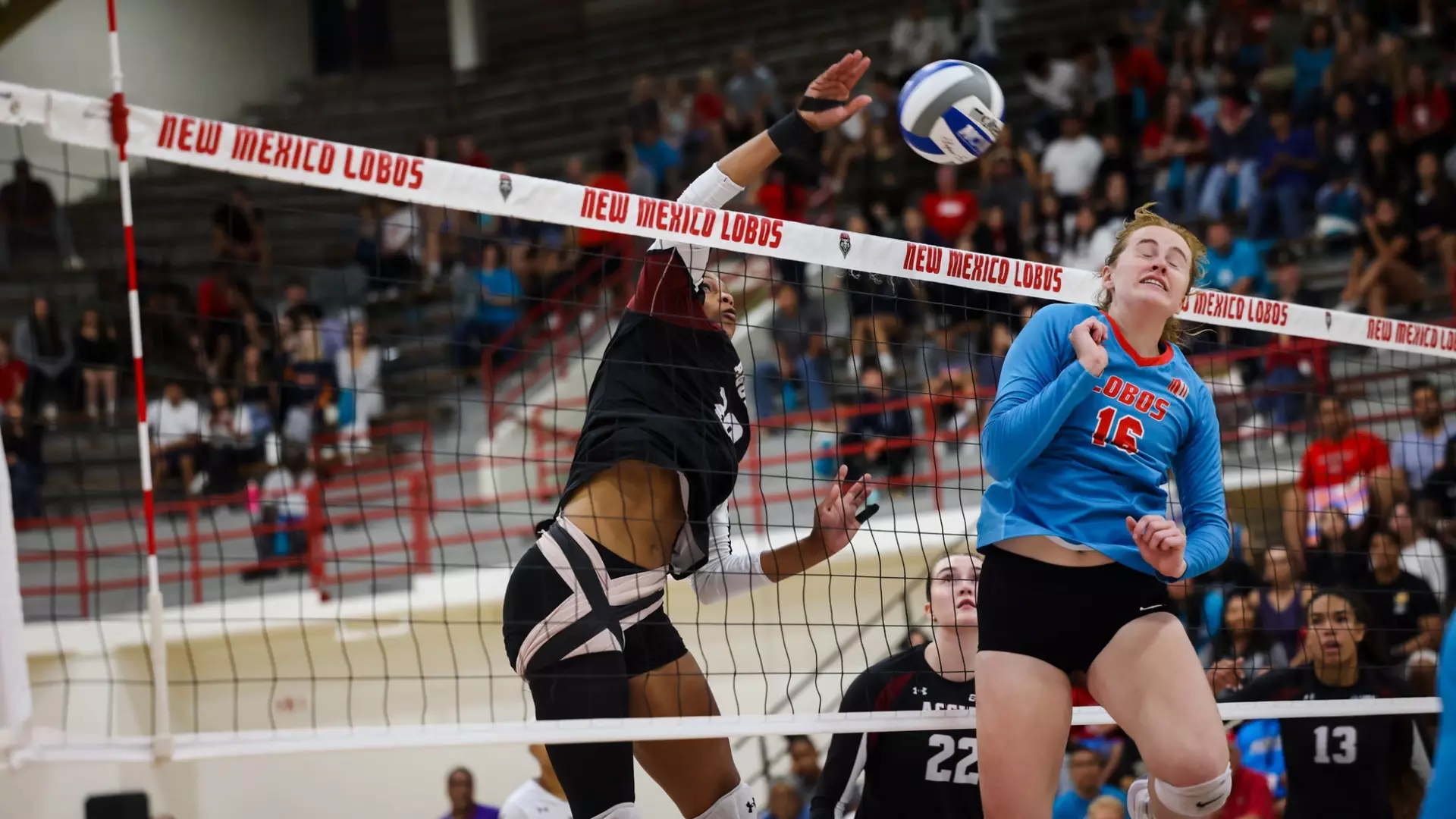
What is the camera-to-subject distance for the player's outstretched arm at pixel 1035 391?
3723mm

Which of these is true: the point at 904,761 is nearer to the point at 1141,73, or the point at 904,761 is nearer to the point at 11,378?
the point at 11,378

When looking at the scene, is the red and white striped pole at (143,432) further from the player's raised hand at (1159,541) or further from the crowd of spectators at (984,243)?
the crowd of spectators at (984,243)

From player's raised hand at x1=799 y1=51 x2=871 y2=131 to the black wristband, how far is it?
2 cm

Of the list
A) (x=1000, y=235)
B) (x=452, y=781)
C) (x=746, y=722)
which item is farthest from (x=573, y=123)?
(x=746, y=722)

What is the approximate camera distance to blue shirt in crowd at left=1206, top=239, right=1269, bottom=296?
37.6ft

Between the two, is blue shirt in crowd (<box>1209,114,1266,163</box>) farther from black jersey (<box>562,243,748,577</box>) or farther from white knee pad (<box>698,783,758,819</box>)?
white knee pad (<box>698,783,758,819</box>)

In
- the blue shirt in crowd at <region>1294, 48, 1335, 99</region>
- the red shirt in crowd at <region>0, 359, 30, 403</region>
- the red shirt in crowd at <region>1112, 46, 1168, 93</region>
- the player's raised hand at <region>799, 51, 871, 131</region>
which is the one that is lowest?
the player's raised hand at <region>799, 51, 871, 131</region>

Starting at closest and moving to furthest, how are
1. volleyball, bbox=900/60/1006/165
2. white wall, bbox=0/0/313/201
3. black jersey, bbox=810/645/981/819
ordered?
black jersey, bbox=810/645/981/819, volleyball, bbox=900/60/1006/165, white wall, bbox=0/0/313/201

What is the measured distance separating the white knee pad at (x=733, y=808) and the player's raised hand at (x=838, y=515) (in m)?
0.76

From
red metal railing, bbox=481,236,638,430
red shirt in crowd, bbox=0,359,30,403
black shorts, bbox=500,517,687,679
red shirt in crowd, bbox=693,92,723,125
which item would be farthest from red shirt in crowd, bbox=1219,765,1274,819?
red shirt in crowd, bbox=693,92,723,125

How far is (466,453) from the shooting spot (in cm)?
791

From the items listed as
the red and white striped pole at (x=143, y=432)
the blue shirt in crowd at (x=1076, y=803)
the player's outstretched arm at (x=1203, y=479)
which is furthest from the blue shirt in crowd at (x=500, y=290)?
the player's outstretched arm at (x=1203, y=479)

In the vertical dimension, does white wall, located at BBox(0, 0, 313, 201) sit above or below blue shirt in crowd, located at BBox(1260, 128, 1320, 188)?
above

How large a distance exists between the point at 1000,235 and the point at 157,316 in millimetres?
7578
